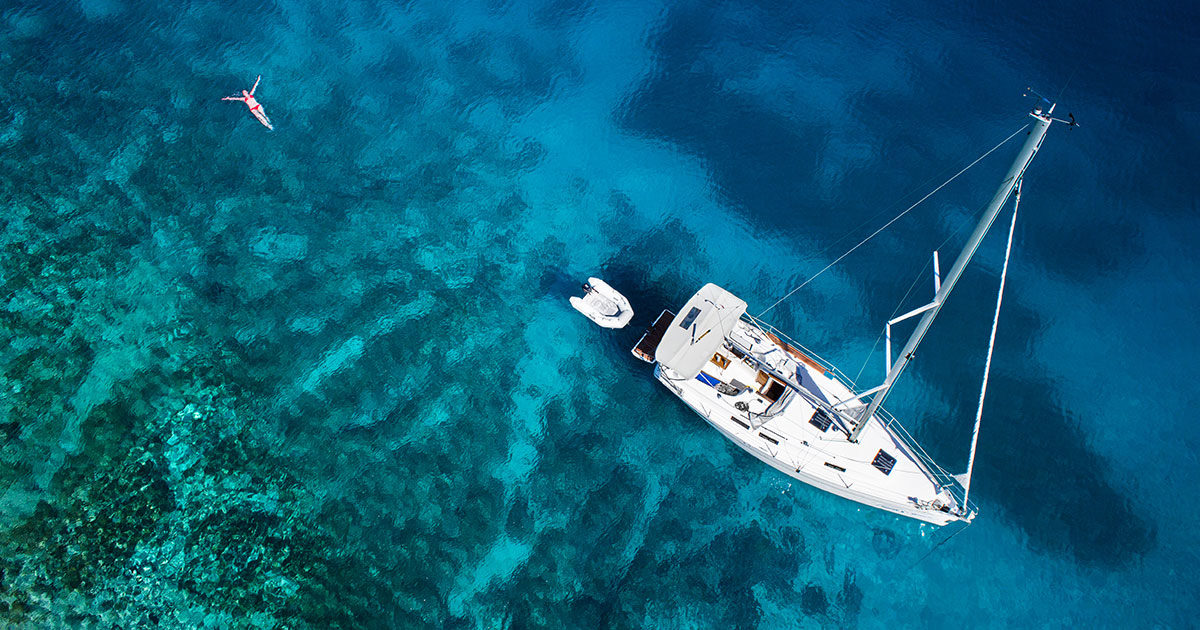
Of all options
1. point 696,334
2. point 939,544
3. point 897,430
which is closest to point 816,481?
point 897,430

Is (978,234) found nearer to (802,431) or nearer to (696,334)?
(802,431)

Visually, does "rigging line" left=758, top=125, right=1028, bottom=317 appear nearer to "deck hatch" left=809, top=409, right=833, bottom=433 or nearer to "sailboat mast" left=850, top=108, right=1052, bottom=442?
"deck hatch" left=809, top=409, right=833, bottom=433

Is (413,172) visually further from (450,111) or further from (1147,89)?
(1147,89)

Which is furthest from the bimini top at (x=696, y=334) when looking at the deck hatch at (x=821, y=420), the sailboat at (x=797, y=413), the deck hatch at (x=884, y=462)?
the deck hatch at (x=884, y=462)

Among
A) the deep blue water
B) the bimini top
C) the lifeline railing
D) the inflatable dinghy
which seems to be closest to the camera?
the deep blue water

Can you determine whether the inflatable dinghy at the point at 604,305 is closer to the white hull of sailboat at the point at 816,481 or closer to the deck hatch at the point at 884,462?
the white hull of sailboat at the point at 816,481

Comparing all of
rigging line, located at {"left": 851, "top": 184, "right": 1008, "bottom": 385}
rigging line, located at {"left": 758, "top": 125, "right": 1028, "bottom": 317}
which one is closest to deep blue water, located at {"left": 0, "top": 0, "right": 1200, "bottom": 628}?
rigging line, located at {"left": 851, "top": 184, "right": 1008, "bottom": 385}
